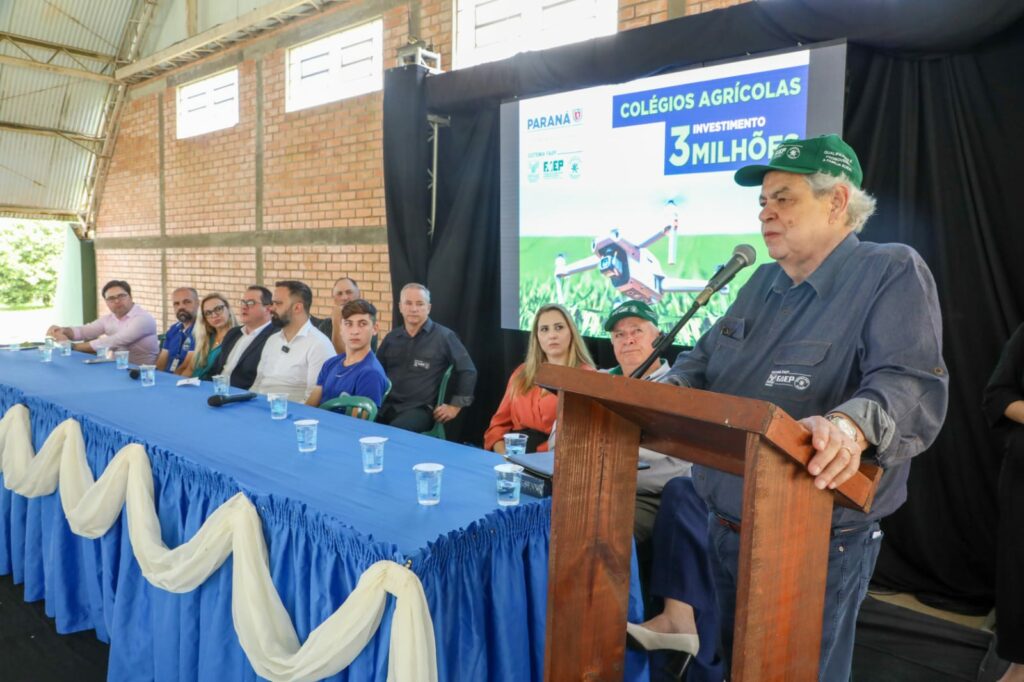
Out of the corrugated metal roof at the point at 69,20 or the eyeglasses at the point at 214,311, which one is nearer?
the eyeglasses at the point at 214,311

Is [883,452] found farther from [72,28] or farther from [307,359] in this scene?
[72,28]

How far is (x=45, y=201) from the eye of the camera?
29.0 feet

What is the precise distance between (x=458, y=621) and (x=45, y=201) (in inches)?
383

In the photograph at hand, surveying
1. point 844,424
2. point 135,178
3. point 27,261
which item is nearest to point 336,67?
point 135,178

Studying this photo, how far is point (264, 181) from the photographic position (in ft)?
21.6

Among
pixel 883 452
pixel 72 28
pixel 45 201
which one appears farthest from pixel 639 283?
pixel 45 201

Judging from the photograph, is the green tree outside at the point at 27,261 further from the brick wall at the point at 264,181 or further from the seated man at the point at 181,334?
the seated man at the point at 181,334

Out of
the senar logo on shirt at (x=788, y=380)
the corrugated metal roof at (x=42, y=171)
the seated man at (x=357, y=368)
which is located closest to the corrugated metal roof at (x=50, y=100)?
the corrugated metal roof at (x=42, y=171)

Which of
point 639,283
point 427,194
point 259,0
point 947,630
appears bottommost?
point 947,630

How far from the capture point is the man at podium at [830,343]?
1.04 m

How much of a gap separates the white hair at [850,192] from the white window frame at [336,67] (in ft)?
15.2

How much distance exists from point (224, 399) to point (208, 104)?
5656 millimetres

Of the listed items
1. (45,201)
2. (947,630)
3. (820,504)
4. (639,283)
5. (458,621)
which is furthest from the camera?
(45,201)

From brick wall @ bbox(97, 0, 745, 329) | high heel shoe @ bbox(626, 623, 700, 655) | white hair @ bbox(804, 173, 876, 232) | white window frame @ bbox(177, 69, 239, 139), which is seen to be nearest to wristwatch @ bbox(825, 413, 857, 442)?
white hair @ bbox(804, 173, 876, 232)
